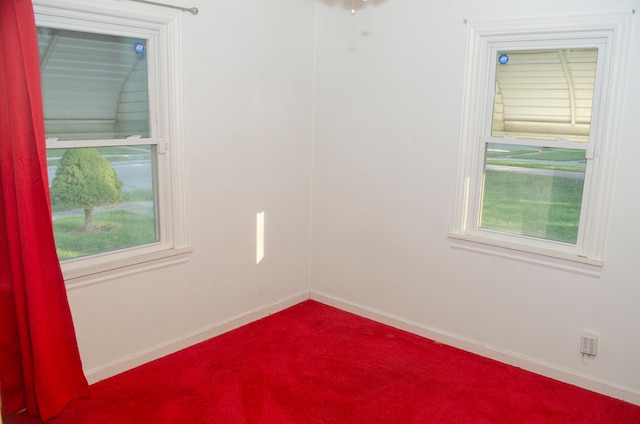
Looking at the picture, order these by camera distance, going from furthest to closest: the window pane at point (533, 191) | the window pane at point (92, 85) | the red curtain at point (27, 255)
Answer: the window pane at point (533, 191)
the window pane at point (92, 85)
the red curtain at point (27, 255)

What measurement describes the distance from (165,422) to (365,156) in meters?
2.16

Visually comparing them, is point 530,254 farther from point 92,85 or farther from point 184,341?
point 92,85

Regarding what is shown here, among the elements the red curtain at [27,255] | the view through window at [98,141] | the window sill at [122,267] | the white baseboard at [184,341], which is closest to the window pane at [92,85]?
the view through window at [98,141]

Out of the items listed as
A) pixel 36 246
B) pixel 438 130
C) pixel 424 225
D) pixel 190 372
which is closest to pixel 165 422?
pixel 190 372

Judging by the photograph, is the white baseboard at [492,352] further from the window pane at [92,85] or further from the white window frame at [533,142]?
the window pane at [92,85]

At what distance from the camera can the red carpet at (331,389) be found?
2824mm

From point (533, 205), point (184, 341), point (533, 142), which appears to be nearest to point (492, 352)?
point (533, 205)

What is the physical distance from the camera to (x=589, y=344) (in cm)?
312

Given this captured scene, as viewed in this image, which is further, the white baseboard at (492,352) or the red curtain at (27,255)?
the white baseboard at (492,352)

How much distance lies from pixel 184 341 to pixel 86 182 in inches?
46.6

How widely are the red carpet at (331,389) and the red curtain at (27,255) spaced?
0.23m

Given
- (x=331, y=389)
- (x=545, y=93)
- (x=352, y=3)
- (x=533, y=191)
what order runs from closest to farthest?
(x=331, y=389), (x=545, y=93), (x=533, y=191), (x=352, y=3)

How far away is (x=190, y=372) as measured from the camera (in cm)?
321

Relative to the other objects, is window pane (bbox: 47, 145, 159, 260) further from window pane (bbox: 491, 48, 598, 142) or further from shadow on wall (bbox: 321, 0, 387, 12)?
window pane (bbox: 491, 48, 598, 142)
